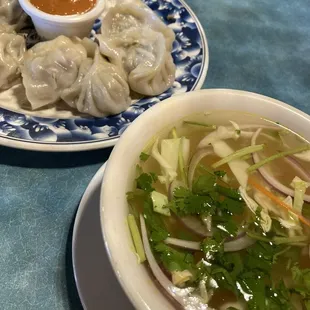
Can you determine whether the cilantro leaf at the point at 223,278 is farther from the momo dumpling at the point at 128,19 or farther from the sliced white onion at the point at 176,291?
the momo dumpling at the point at 128,19

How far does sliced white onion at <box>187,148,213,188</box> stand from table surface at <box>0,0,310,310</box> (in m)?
0.48

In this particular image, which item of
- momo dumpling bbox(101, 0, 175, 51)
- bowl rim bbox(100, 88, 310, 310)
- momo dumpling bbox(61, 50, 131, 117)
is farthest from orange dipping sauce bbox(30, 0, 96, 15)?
bowl rim bbox(100, 88, 310, 310)

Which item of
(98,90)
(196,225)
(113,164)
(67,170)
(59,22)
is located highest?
(113,164)

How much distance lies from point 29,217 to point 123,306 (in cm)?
49

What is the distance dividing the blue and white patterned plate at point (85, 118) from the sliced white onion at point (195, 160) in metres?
0.43

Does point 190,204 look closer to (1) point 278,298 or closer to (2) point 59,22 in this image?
A: (1) point 278,298

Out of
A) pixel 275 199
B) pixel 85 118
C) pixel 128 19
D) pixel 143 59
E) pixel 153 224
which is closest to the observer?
pixel 153 224

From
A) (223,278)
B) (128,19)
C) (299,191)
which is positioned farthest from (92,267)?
(128,19)

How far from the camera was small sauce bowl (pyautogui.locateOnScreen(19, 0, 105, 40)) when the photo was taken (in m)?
1.99

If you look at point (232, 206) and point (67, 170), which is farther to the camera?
point (67, 170)

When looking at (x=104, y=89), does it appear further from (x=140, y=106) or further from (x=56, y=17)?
(x=56, y=17)

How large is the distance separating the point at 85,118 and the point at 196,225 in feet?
2.61

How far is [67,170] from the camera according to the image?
1642 millimetres

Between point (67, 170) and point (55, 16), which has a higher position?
point (55, 16)
